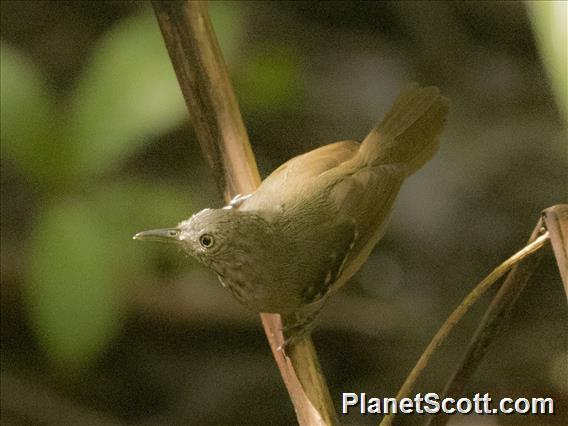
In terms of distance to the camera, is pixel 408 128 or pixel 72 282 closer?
pixel 408 128

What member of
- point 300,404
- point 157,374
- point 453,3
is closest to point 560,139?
point 453,3

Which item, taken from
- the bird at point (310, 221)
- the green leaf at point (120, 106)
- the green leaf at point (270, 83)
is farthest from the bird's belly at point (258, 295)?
the green leaf at point (270, 83)

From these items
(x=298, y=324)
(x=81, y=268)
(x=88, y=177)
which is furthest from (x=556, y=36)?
(x=88, y=177)

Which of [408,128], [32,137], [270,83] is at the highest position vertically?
[270,83]

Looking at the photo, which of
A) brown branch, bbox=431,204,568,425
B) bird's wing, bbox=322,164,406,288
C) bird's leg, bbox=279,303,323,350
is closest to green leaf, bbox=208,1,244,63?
bird's wing, bbox=322,164,406,288

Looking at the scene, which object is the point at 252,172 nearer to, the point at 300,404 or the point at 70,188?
the point at 300,404

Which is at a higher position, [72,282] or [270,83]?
[270,83]

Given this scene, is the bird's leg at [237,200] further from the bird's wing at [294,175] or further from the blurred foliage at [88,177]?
the blurred foliage at [88,177]

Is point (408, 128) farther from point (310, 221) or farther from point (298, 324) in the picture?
point (298, 324)
